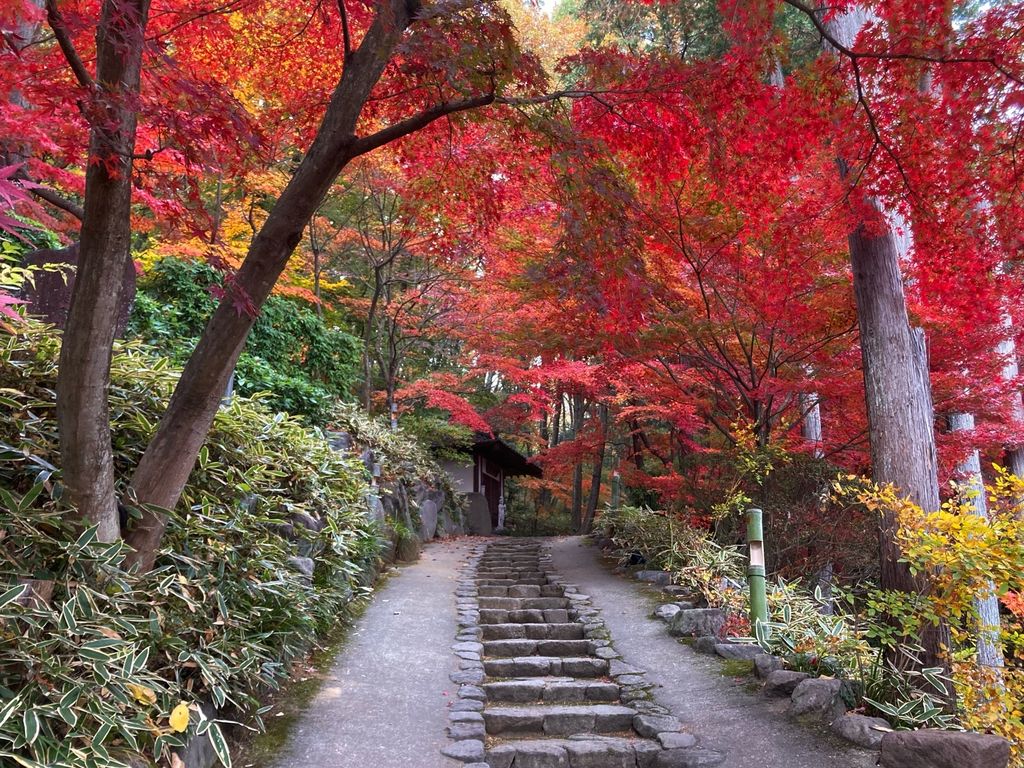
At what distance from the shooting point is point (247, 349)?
9453 mm

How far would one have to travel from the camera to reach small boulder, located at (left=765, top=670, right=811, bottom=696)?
4.81 meters

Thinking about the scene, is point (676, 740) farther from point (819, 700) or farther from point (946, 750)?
point (946, 750)

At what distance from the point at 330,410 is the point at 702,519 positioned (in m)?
5.47

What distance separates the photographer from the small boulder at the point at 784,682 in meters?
4.81

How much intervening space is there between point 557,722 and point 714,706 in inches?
45.8

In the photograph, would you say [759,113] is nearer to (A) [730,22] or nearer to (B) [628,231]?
(A) [730,22]

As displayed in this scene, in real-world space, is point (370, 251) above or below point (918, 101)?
above

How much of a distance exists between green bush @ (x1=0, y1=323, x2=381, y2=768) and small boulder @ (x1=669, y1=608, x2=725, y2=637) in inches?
132

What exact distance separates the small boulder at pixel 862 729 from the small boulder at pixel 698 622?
227 cm

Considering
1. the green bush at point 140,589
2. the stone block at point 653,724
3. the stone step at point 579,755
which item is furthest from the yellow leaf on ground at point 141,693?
the stone block at point 653,724

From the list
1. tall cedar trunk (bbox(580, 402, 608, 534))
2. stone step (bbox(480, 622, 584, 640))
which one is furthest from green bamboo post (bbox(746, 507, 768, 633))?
tall cedar trunk (bbox(580, 402, 608, 534))

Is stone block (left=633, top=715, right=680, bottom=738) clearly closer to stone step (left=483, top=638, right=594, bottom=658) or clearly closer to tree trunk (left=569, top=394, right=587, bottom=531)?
stone step (left=483, top=638, right=594, bottom=658)

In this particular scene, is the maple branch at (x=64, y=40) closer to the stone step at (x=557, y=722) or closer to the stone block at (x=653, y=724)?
the stone step at (x=557, y=722)

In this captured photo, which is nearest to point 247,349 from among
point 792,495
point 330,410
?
point 330,410
